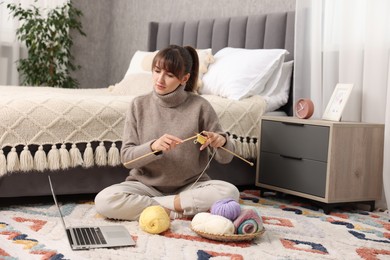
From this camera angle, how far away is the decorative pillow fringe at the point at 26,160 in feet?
7.19

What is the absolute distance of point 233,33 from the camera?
349cm

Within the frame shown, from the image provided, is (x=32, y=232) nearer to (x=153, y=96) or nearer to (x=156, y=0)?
(x=153, y=96)

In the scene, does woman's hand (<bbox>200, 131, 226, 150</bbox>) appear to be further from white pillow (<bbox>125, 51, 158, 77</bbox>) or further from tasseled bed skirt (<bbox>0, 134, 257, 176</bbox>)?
white pillow (<bbox>125, 51, 158, 77</bbox>)

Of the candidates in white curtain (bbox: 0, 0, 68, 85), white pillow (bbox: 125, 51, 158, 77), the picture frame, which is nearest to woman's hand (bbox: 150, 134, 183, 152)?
the picture frame

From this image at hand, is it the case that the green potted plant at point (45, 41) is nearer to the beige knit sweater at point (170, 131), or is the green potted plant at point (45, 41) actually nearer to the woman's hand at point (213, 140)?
the beige knit sweater at point (170, 131)

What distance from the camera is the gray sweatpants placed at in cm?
207

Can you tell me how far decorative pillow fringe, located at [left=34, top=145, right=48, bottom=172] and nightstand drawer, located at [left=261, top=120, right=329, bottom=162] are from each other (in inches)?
41.2

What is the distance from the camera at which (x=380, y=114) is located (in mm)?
2617

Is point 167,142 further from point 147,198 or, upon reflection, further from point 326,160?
point 326,160

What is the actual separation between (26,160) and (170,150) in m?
0.56

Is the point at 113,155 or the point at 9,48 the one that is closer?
the point at 113,155

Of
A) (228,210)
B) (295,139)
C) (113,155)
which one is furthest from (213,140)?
(295,139)

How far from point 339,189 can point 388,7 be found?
0.85 metres

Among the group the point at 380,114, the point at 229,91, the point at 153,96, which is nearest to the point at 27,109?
the point at 153,96
